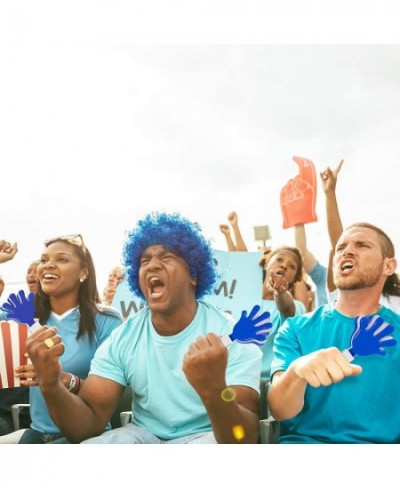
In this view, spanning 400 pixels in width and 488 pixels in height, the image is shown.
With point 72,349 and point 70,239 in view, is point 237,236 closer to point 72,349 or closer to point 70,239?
point 70,239

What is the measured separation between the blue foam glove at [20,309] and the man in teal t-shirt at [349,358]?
871mm

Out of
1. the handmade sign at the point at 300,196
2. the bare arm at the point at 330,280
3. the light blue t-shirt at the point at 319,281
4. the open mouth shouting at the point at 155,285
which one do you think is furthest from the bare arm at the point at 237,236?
the open mouth shouting at the point at 155,285

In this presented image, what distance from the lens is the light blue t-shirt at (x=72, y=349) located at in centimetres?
219

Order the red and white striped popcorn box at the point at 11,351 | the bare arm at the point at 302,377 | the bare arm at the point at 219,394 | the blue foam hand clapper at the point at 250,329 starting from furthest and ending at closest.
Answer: the red and white striped popcorn box at the point at 11,351 < the blue foam hand clapper at the point at 250,329 < the bare arm at the point at 219,394 < the bare arm at the point at 302,377

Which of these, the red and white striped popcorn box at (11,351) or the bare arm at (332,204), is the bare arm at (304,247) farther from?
the red and white striped popcorn box at (11,351)

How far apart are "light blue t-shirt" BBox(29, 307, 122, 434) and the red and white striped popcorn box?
5.1 inches

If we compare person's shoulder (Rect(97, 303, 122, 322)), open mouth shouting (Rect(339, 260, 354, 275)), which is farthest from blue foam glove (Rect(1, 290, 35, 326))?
open mouth shouting (Rect(339, 260, 354, 275))

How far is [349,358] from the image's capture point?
172 centimetres

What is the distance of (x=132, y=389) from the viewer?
2047 mm

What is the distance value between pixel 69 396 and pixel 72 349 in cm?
38

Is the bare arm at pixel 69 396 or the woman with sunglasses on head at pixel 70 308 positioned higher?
the woman with sunglasses on head at pixel 70 308
